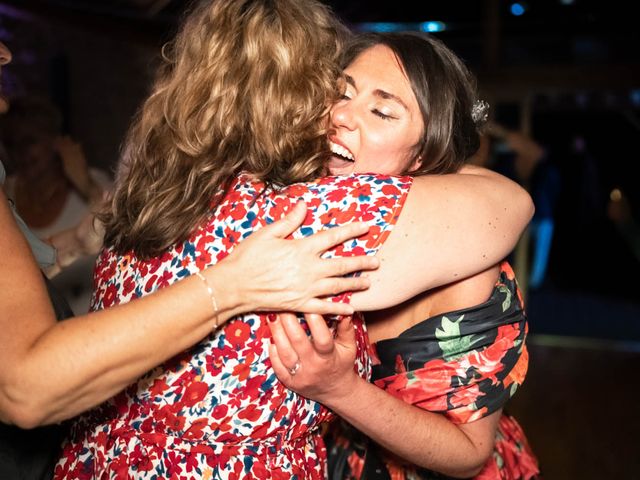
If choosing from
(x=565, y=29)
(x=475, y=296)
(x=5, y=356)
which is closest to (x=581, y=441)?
(x=475, y=296)

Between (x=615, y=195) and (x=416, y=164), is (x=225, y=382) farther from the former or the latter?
(x=615, y=195)

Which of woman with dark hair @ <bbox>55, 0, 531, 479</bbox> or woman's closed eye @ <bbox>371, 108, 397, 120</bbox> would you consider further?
woman's closed eye @ <bbox>371, 108, 397, 120</bbox>

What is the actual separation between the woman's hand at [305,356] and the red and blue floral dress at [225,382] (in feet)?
0.08

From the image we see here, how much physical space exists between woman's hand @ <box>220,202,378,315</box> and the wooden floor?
3163 mm

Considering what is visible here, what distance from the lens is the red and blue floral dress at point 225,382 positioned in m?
1.20

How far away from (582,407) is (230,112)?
4.50 meters

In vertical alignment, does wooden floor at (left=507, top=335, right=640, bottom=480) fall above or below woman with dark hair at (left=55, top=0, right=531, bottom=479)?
below

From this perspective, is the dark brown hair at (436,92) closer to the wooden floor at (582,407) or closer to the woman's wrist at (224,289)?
the woman's wrist at (224,289)

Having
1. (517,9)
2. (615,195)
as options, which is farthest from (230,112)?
(517,9)

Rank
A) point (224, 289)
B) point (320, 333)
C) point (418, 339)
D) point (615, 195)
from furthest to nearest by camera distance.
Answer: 1. point (615, 195)
2. point (418, 339)
3. point (320, 333)
4. point (224, 289)

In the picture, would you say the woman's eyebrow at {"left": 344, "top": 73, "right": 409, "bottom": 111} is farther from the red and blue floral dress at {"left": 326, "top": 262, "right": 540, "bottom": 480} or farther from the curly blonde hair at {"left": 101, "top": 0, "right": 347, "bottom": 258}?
the red and blue floral dress at {"left": 326, "top": 262, "right": 540, "bottom": 480}

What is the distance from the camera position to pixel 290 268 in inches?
46.0

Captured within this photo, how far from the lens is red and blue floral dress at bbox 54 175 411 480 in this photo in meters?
1.20

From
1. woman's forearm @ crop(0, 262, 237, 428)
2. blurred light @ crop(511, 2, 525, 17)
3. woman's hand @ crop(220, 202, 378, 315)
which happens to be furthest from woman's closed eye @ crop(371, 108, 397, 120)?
blurred light @ crop(511, 2, 525, 17)
